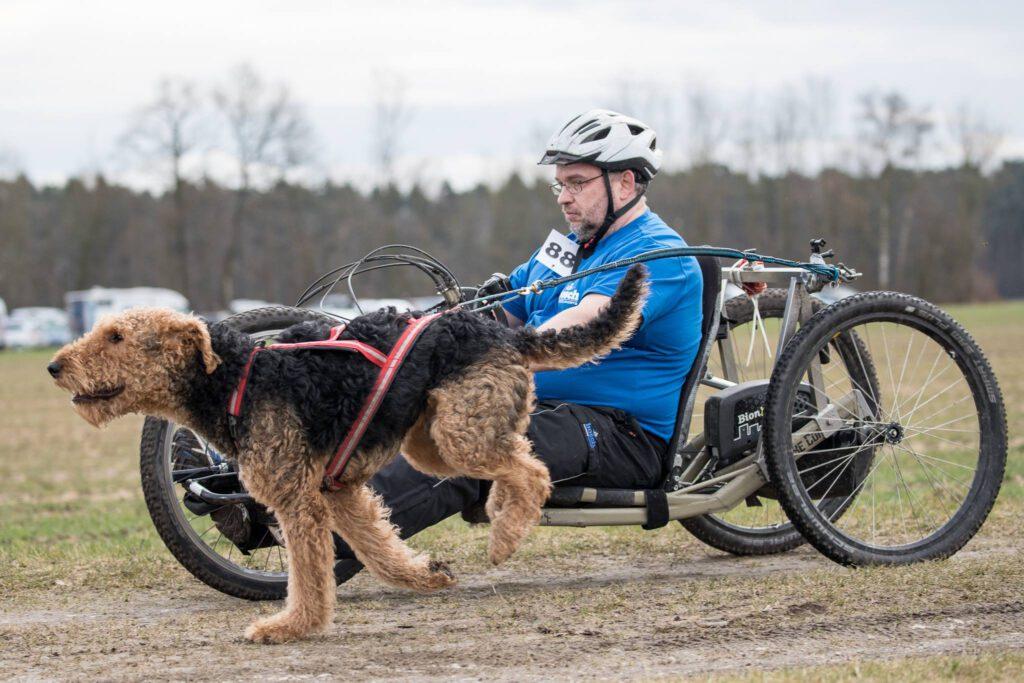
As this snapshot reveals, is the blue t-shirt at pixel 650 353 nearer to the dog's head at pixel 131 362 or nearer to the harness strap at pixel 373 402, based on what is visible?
the harness strap at pixel 373 402

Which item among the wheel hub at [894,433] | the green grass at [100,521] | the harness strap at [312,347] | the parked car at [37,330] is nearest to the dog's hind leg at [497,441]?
the harness strap at [312,347]

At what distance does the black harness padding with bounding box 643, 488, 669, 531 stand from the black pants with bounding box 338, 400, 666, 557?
100 mm

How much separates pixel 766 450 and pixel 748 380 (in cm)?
81

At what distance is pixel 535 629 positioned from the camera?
394cm

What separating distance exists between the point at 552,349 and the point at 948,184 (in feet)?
223

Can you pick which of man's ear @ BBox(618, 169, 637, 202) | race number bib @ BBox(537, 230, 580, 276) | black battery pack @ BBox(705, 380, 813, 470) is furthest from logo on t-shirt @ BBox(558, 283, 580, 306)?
black battery pack @ BBox(705, 380, 813, 470)

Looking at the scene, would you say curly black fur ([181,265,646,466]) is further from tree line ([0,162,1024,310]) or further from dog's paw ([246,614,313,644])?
tree line ([0,162,1024,310])

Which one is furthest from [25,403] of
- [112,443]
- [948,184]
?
[948,184]

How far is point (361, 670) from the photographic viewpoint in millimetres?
3467

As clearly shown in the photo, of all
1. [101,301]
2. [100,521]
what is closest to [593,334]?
[100,521]

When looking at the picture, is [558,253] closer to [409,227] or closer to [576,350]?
[576,350]

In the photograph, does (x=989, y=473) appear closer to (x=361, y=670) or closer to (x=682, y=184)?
(x=361, y=670)

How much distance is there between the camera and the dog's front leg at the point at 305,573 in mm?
3830

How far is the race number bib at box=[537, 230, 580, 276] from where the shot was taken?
4.94m
